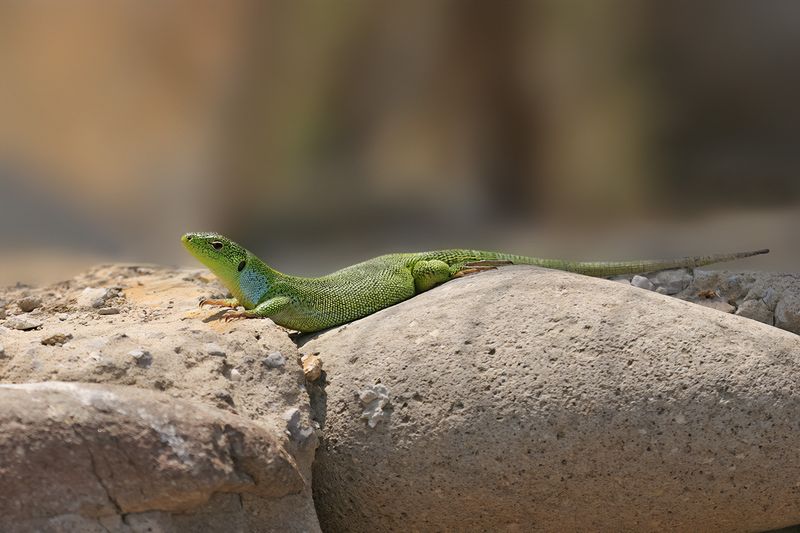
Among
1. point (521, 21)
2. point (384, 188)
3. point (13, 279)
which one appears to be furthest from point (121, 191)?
point (521, 21)

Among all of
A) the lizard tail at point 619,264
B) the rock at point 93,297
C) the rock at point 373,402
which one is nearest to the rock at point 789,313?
the lizard tail at point 619,264

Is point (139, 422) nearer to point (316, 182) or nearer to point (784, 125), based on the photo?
point (316, 182)

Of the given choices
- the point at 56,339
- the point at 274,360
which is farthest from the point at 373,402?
the point at 56,339

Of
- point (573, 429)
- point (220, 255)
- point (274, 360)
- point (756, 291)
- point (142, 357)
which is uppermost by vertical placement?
point (220, 255)

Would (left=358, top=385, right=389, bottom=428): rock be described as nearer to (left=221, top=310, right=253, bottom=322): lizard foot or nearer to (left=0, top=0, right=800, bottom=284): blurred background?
(left=221, top=310, right=253, bottom=322): lizard foot

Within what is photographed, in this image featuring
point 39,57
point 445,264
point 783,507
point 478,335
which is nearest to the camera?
point 783,507

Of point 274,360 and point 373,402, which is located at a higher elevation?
point 274,360

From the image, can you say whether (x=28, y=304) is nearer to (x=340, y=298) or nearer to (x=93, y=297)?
(x=93, y=297)
